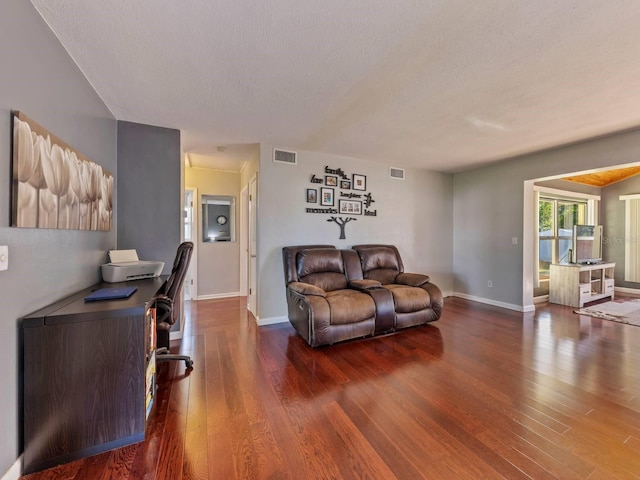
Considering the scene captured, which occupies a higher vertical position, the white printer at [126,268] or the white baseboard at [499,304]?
the white printer at [126,268]

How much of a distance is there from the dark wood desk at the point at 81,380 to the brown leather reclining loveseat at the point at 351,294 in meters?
1.57

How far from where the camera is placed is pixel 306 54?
1.77m

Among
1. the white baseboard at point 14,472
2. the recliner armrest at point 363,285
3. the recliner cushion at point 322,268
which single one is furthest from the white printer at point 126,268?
the recliner armrest at point 363,285

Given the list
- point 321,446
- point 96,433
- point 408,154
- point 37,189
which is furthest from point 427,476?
point 408,154

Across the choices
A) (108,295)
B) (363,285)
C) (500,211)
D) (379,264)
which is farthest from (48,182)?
(500,211)

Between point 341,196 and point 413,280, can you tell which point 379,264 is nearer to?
point 413,280

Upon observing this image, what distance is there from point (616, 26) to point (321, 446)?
2918mm

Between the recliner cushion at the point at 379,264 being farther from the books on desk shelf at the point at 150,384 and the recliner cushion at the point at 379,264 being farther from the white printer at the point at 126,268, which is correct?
the books on desk shelf at the point at 150,384

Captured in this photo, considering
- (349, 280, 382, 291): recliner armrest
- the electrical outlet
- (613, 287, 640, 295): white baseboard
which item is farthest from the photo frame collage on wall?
(613, 287, 640, 295): white baseboard

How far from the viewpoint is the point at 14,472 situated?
1.24 m

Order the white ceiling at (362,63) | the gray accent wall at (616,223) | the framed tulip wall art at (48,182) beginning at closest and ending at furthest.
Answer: the framed tulip wall art at (48,182) < the white ceiling at (362,63) < the gray accent wall at (616,223)

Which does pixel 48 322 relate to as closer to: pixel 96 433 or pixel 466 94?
pixel 96 433

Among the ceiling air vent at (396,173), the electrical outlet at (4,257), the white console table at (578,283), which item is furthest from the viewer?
the ceiling air vent at (396,173)

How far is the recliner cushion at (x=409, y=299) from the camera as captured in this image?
3199 millimetres
